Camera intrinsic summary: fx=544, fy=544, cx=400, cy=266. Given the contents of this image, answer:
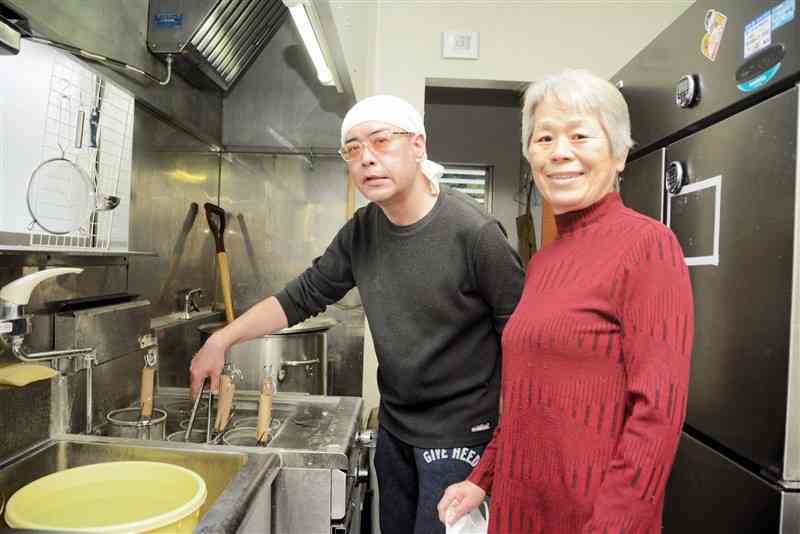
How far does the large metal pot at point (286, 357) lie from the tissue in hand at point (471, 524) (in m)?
0.96

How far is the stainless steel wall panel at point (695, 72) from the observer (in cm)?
97

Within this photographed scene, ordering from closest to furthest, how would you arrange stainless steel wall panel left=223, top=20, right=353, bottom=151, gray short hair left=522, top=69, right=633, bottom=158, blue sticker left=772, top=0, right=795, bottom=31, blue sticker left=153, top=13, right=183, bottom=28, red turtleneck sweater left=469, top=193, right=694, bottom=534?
red turtleneck sweater left=469, top=193, right=694, bottom=534
gray short hair left=522, top=69, right=633, bottom=158
blue sticker left=772, top=0, right=795, bottom=31
blue sticker left=153, top=13, right=183, bottom=28
stainless steel wall panel left=223, top=20, right=353, bottom=151

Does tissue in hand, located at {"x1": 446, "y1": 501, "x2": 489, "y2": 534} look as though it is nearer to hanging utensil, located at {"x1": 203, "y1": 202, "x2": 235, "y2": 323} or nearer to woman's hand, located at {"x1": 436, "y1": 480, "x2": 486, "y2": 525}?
woman's hand, located at {"x1": 436, "y1": 480, "x2": 486, "y2": 525}

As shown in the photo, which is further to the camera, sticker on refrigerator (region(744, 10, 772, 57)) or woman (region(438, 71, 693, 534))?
sticker on refrigerator (region(744, 10, 772, 57))

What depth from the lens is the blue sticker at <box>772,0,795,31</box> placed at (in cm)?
91

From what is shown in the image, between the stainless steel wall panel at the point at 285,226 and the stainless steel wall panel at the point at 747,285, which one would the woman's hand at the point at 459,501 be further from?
the stainless steel wall panel at the point at 285,226

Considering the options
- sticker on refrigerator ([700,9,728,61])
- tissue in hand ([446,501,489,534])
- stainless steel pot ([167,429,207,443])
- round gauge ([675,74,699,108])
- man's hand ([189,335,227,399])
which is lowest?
tissue in hand ([446,501,489,534])

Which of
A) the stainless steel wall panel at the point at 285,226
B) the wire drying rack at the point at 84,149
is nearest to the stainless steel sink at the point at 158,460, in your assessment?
the wire drying rack at the point at 84,149

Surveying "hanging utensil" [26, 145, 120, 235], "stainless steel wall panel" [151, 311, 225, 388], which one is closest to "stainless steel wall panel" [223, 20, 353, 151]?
"stainless steel wall panel" [151, 311, 225, 388]

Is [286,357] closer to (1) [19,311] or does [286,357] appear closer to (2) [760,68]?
(1) [19,311]

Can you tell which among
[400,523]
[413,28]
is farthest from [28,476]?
[413,28]

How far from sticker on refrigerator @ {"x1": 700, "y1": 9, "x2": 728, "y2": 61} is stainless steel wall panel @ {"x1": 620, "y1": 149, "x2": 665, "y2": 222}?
272mm

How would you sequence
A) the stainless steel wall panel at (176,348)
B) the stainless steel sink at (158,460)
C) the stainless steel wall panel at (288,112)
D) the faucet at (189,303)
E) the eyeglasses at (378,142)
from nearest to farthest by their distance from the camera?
1. the stainless steel sink at (158,460)
2. the eyeglasses at (378,142)
3. the stainless steel wall panel at (176,348)
4. the faucet at (189,303)
5. the stainless steel wall panel at (288,112)

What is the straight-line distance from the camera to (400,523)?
1291mm
